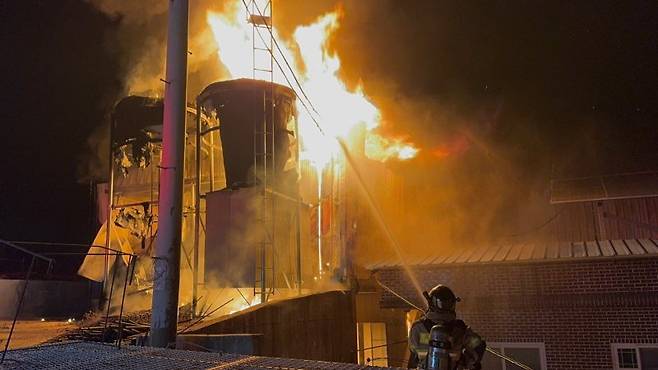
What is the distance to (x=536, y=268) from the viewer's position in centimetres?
1085

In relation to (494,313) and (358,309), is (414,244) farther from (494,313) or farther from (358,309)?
(494,313)

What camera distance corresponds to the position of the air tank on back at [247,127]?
1211 centimetres

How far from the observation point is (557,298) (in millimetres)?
10609

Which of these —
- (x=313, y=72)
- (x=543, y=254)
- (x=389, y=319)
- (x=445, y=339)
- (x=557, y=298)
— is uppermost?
(x=313, y=72)

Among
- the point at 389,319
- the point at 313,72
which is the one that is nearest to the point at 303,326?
the point at 389,319

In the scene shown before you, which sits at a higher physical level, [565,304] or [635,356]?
[565,304]

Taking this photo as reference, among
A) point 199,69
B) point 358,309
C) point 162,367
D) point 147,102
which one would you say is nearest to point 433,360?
point 162,367

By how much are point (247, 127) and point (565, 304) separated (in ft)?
27.6

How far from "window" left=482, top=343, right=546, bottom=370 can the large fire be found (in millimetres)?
6707

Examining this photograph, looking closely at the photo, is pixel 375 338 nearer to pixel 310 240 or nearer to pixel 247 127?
pixel 310 240

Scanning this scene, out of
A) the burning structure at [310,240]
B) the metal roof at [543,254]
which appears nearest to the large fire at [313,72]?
the burning structure at [310,240]

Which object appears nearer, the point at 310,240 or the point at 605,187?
the point at 310,240

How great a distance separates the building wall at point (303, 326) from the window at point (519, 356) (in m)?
3.34

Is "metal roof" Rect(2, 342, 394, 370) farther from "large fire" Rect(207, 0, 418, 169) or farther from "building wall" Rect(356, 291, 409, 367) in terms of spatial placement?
"large fire" Rect(207, 0, 418, 169)
